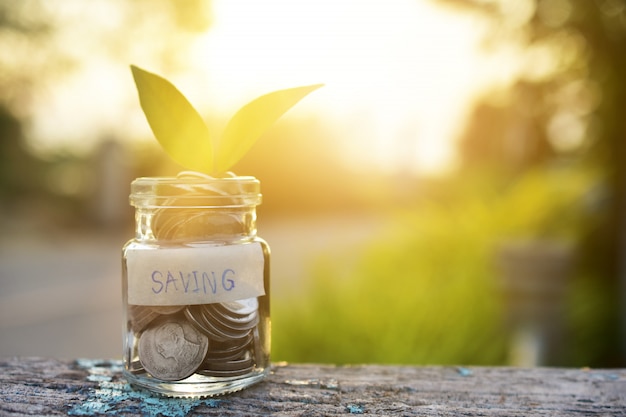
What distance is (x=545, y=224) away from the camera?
15.4 ft

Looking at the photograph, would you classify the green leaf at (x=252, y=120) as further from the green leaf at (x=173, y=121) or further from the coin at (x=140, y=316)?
the coin at (x=140, y=316)

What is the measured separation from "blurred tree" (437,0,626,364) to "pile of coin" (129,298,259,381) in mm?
3664

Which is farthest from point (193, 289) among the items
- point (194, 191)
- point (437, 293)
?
point (437, 293)

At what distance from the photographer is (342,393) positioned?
90cm

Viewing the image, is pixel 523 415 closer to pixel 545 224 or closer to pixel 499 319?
pixel 499 319

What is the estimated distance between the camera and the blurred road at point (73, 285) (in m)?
5.16

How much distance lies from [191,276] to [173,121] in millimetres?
227

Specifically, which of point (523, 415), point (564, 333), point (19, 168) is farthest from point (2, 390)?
point (19, 168)

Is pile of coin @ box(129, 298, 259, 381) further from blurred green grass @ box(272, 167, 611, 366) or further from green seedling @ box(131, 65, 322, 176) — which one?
blurred green grass @ box(272, 167, 611, 366)

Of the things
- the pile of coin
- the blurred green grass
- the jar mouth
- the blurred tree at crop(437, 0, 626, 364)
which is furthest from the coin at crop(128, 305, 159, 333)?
the blurred tree at crop(437, 0, 626, 364)

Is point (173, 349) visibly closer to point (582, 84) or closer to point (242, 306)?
point (242, 306)

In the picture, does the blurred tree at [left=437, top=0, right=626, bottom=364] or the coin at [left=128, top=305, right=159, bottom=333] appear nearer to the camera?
the coin at [left=128, top=305, right=159, bottom=333]

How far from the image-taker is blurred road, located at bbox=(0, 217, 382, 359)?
5.16m

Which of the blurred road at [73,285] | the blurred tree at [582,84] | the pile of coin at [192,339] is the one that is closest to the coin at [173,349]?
the pile of coin at [192,339]
